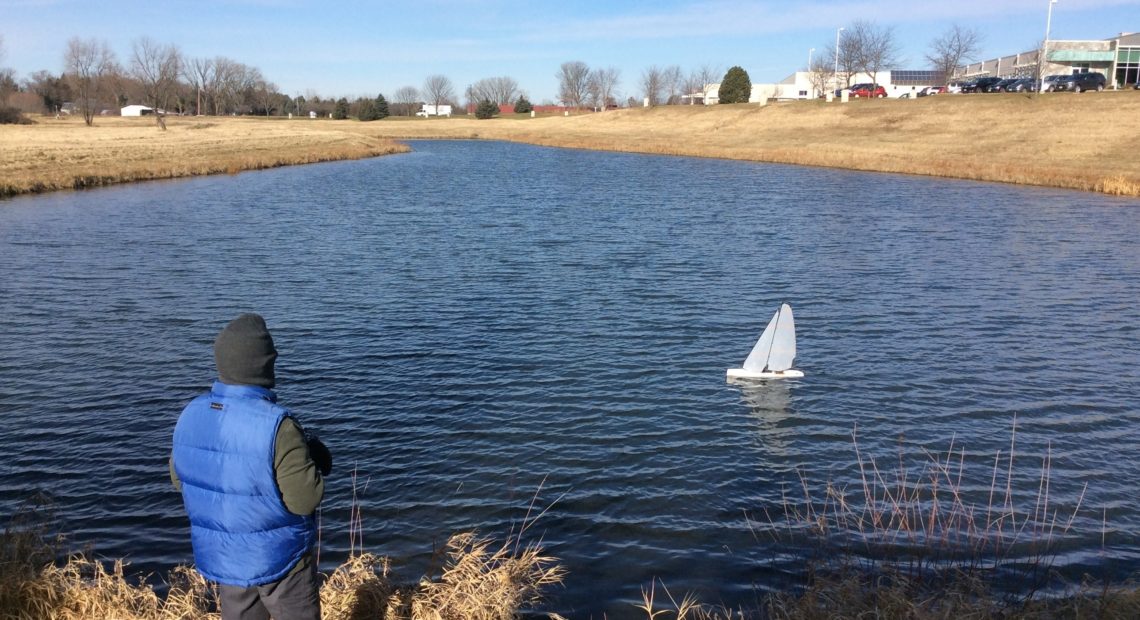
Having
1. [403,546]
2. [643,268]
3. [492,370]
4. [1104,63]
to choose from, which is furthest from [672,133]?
[403,546]

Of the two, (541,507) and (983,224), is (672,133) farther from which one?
(541,507)

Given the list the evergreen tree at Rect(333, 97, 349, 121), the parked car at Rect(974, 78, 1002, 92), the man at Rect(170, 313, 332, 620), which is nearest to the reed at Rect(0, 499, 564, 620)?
the man at Rect(170, 313, 332, 620)

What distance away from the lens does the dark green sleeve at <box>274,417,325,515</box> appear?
482cm

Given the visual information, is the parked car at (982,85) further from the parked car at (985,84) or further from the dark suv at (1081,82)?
the dark suv at (1081,82)

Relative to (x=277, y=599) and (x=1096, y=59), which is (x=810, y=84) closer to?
(x=1096, y=59)

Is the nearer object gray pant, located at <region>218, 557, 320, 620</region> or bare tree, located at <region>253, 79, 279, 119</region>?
gray pant, located at <region>218, 557, 320, 620</region>

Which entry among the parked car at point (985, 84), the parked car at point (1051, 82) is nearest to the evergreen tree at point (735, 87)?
the parked car at point (985, 84)

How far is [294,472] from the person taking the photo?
4820 millimetres

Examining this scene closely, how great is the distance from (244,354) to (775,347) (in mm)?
11475

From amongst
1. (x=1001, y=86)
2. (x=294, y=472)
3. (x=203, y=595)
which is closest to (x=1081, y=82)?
(x=1001, y=86)

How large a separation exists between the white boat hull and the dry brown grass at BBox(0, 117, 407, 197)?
38.0 metres

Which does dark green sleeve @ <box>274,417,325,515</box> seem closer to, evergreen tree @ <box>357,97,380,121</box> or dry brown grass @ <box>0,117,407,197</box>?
dry brown grass @ <box>0,117,407,197</box>

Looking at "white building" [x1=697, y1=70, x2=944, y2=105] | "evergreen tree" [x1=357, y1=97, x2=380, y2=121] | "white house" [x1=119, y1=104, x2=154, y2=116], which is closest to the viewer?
"white house" [x1=119, y1=104, x2=154, y2=116]

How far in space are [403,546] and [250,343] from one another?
5.22m
